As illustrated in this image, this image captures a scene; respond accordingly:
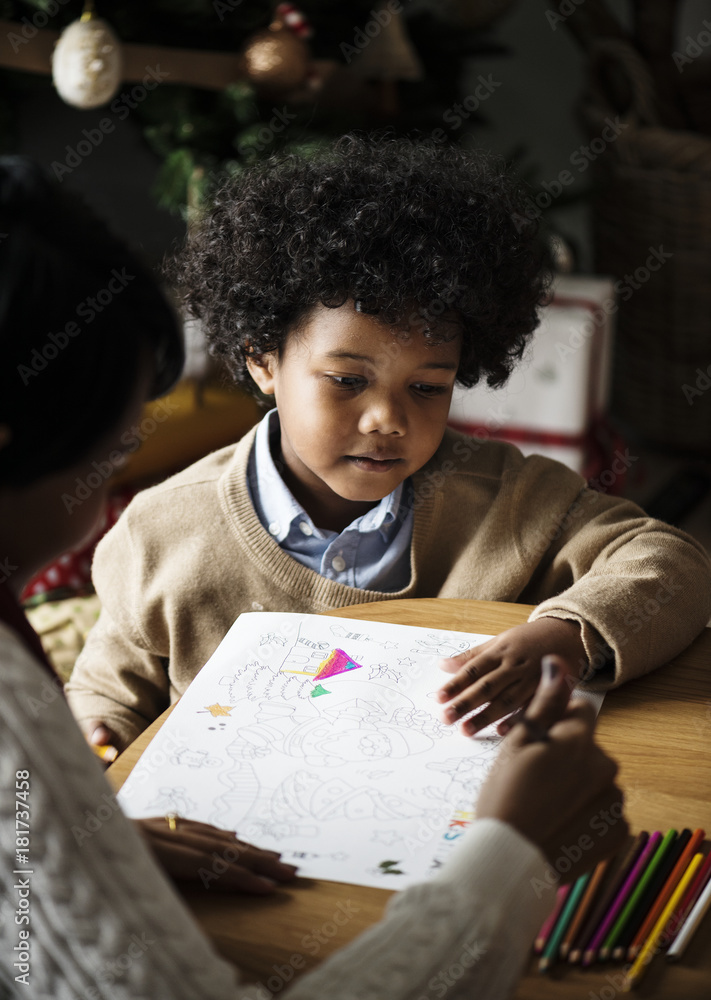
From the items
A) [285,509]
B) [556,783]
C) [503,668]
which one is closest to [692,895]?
[556,783]

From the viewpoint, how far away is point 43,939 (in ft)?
1.43

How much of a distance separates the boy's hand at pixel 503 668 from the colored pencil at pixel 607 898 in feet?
0.46

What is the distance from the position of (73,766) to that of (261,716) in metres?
0.29

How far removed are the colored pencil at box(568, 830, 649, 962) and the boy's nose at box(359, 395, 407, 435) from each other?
43cm

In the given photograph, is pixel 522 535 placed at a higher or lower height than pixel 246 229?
lower

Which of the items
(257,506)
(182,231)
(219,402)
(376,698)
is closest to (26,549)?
(376,698)

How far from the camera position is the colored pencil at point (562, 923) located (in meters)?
0.51

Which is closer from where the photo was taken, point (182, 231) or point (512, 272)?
point (512, 272)

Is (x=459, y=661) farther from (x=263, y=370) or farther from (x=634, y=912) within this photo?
(x=263, y=370)

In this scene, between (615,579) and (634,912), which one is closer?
(634,912)

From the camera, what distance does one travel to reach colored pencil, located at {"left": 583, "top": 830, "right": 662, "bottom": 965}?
0.52 meters

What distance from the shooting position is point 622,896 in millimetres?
545

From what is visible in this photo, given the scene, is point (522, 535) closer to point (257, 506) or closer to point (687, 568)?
point (687, 568)

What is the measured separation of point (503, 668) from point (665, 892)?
23cm
